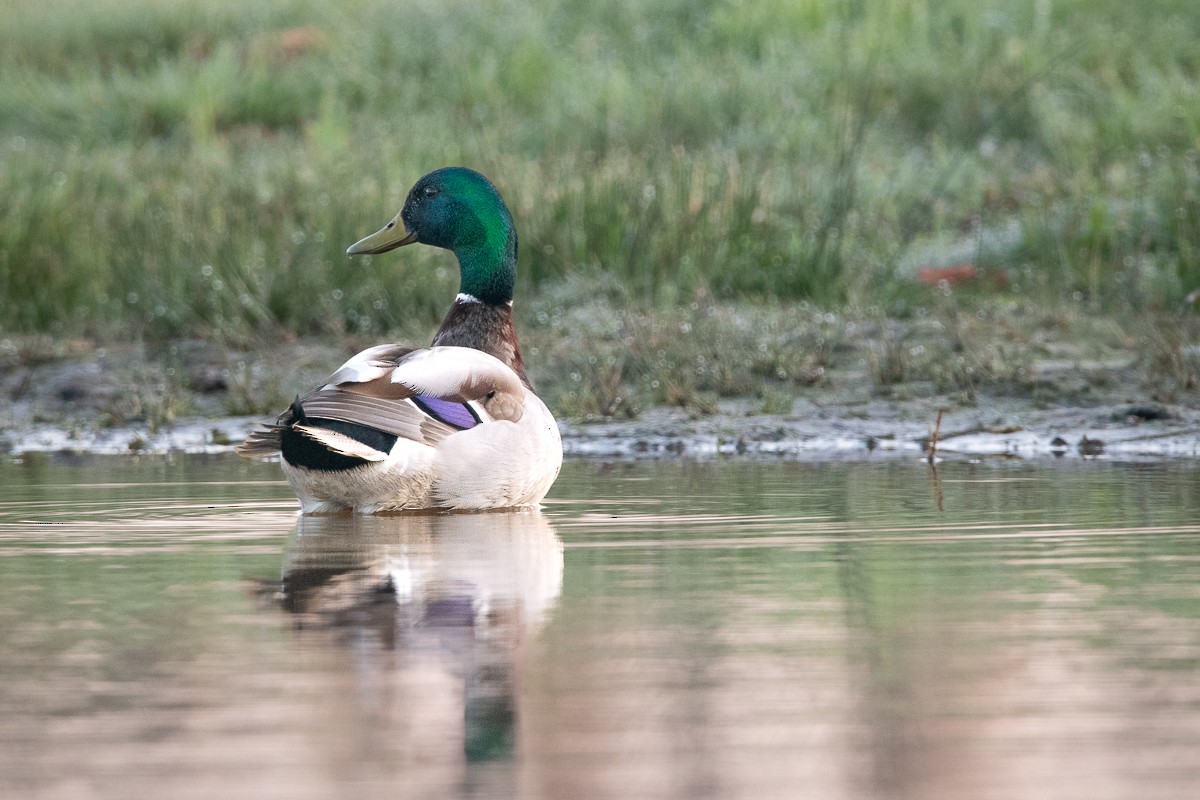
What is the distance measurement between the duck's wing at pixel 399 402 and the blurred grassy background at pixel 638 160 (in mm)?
4158

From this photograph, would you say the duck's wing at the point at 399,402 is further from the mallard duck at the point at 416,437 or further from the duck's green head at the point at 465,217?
the duck's green head at the point at 465,217

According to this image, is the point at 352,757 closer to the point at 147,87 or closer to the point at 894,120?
the point at 894,120

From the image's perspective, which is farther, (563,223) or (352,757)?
(563,223)

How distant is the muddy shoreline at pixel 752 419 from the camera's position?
32.4ft

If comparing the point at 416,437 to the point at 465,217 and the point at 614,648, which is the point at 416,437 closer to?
the point at 465,217

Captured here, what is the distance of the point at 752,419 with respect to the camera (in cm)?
1043

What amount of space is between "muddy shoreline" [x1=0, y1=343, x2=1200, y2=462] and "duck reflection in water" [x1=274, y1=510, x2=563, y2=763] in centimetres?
280

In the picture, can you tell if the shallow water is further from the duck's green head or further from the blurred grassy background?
the blurred grassy background

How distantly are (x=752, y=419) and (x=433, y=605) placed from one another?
5.34m

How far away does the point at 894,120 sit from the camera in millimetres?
17797

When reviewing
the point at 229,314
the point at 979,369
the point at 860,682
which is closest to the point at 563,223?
the point at 229,314

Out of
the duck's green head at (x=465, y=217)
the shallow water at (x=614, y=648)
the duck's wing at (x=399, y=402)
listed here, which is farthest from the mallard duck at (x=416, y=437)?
the duck's green head at (x=465, y=217)

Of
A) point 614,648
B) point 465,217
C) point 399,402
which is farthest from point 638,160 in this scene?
point 614,648

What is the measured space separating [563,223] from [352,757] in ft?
32.4
